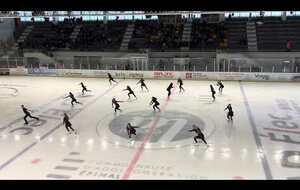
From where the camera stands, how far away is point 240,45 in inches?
1160

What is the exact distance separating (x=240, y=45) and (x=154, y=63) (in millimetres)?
8393

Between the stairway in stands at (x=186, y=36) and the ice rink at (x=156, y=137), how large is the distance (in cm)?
980

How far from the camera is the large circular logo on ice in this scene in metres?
12.5

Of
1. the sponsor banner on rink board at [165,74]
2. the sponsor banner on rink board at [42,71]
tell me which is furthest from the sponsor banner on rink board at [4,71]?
the sponsor banner on rink board at [165,74]

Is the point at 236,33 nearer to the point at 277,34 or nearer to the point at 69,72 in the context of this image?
the point at 277,34

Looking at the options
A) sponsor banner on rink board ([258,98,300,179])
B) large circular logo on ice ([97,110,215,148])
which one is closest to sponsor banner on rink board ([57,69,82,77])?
large circular logo on ice ([97,110,215,148])

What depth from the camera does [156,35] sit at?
32094mm

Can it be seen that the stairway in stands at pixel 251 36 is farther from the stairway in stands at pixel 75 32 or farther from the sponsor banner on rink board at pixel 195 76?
the stairway in stands at pixel 75 32

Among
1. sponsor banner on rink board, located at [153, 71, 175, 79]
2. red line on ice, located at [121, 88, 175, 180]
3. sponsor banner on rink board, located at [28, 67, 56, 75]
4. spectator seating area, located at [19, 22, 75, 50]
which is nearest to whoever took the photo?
red line on ice, located at [121, 88, 175, 180]

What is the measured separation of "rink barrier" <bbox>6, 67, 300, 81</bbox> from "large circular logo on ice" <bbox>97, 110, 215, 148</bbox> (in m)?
8.67

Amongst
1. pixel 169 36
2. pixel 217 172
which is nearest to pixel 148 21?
pixel 169 36

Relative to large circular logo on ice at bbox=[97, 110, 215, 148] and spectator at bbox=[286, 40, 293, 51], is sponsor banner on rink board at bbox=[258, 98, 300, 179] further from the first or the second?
spectator at bbox=[286, 40, 293, 51]

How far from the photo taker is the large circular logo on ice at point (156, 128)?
1248 centimetres

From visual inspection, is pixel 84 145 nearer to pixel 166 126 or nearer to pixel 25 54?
pixel 166 126
